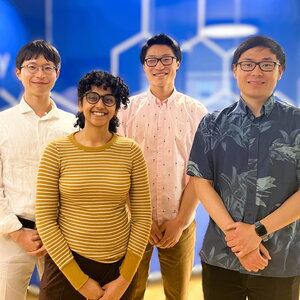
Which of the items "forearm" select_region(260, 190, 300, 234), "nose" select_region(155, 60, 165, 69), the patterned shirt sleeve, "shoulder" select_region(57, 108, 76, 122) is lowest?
"forearm" select_region(260, 190, 300, 234)

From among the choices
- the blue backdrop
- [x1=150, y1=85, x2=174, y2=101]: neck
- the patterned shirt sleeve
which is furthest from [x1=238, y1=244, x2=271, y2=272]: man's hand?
the blue backdrop

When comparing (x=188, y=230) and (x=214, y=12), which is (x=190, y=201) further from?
(x=214, y=12)

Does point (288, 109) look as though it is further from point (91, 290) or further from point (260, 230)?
point (91, 290)

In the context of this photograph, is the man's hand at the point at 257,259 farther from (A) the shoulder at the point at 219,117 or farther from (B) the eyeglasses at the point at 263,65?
(B) the eyeglasses at the point at 263,65

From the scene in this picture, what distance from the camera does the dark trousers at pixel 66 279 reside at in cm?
166

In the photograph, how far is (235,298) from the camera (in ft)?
5.55

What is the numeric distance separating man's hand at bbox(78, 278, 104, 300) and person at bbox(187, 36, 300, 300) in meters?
0.44

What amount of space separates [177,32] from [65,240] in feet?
6.76

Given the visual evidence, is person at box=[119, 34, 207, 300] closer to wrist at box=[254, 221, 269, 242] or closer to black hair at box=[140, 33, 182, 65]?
black hair at box=[140, 33, 182, 65]

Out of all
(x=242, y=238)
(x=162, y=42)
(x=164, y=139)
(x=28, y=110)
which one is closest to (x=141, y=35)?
(x=162, y=42)

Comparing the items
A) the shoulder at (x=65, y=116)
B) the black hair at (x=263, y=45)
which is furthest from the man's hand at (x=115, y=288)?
the black hair at (x=263, y=45)

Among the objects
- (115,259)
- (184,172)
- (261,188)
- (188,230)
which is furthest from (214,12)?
(115,259)

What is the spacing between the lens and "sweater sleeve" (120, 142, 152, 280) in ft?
5.56

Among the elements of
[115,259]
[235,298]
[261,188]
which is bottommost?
[235,298]
